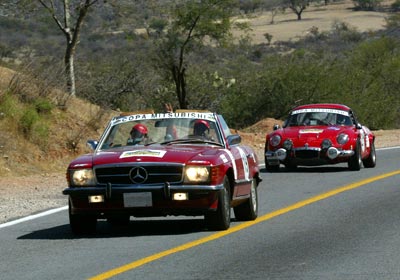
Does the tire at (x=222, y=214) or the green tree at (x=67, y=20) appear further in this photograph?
the green tree at (x=67, y=20)

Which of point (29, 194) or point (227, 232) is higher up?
point (227, 232)

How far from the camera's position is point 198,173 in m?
12.4

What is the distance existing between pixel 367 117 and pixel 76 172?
3590cm

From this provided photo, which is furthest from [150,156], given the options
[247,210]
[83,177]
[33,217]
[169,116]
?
[33,217]

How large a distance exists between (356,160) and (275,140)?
1633 millimetres

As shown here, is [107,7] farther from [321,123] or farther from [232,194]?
[232,194]

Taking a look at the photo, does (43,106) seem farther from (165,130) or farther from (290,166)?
(165,130)

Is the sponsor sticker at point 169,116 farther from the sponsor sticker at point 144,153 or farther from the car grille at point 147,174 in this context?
the car grille at point 147,174

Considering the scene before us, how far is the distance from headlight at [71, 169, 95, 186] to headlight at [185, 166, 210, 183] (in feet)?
3.36

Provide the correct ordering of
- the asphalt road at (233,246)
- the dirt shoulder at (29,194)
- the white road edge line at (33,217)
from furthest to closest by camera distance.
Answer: the dirt shoulder at (29,194) → the white road edge line at (33,217) → the asphalt road at (233,246)

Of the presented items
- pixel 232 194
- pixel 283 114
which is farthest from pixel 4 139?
pixel 283 114

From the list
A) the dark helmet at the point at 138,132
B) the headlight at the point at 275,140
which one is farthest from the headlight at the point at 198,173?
the headlight at the point at 275,140

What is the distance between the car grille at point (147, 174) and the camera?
12328 millimetres

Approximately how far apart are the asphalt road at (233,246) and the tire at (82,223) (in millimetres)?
134
